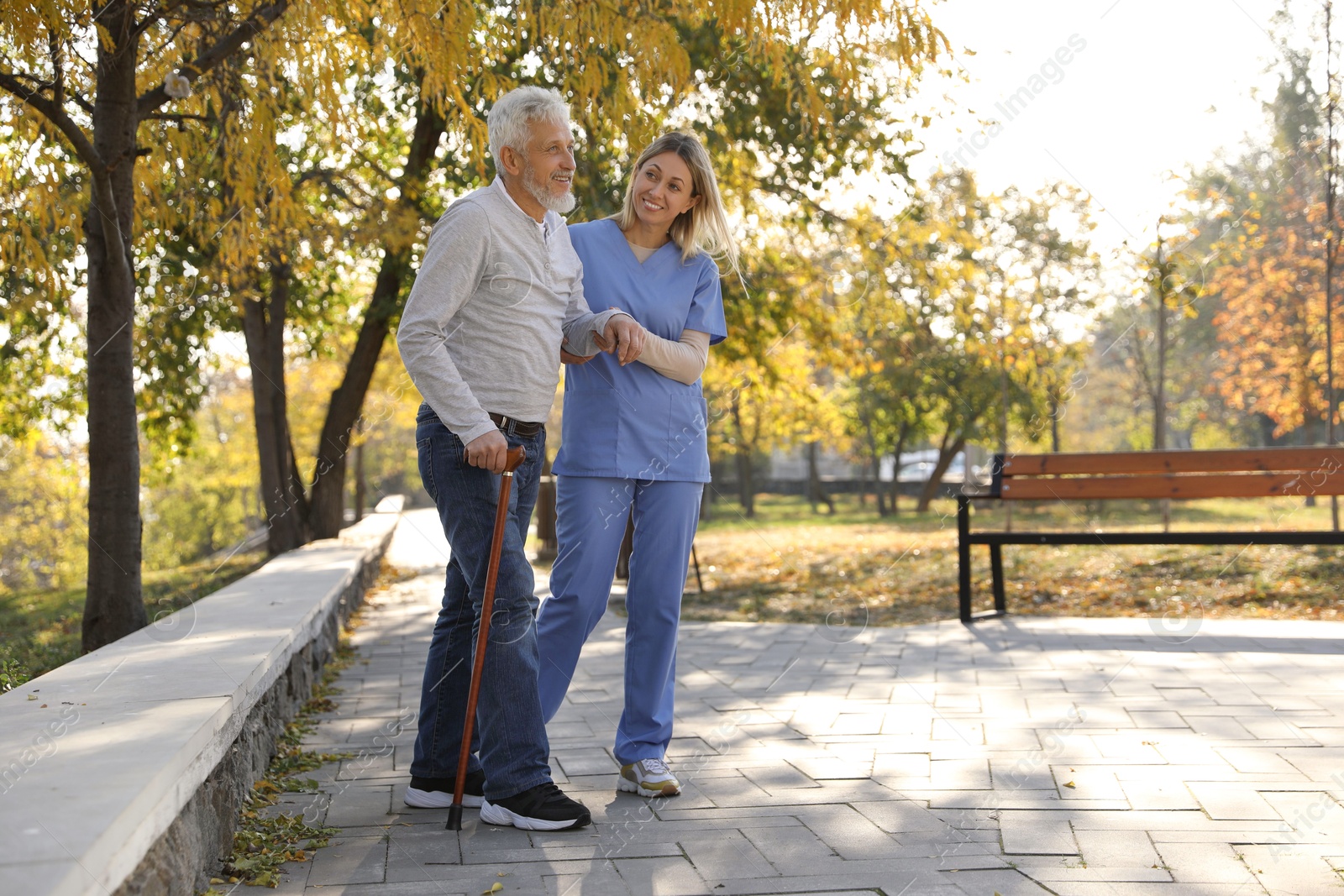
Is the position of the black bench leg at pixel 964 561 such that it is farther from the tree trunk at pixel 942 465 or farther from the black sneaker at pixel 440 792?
the tree trunk at pixel 942 465

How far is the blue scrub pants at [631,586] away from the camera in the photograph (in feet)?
Answer: 10.7

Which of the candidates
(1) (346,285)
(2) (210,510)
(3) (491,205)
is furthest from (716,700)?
(2) (210,510)

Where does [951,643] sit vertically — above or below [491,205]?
below

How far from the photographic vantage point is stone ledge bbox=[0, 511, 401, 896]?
182 cm

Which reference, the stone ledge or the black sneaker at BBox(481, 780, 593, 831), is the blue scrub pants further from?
the stone ledge

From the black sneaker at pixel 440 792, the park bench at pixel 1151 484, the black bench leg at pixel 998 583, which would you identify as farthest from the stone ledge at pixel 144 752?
the black bench leg at pixel 998 583

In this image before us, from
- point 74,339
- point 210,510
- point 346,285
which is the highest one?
point 346,285

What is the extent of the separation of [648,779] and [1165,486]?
15.4 ft

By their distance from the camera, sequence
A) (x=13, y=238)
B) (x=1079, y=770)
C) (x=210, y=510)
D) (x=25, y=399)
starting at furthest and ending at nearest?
(x=210, y=510) < (x=25, y=399) < (x=13, y=238) < (x=1079, y=770)

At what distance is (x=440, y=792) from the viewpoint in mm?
3191

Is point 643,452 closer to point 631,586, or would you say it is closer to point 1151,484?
point 631,586

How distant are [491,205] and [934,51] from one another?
6.89 ft

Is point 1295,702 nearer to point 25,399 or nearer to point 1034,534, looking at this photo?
point 1034,534

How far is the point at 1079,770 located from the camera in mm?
3482
